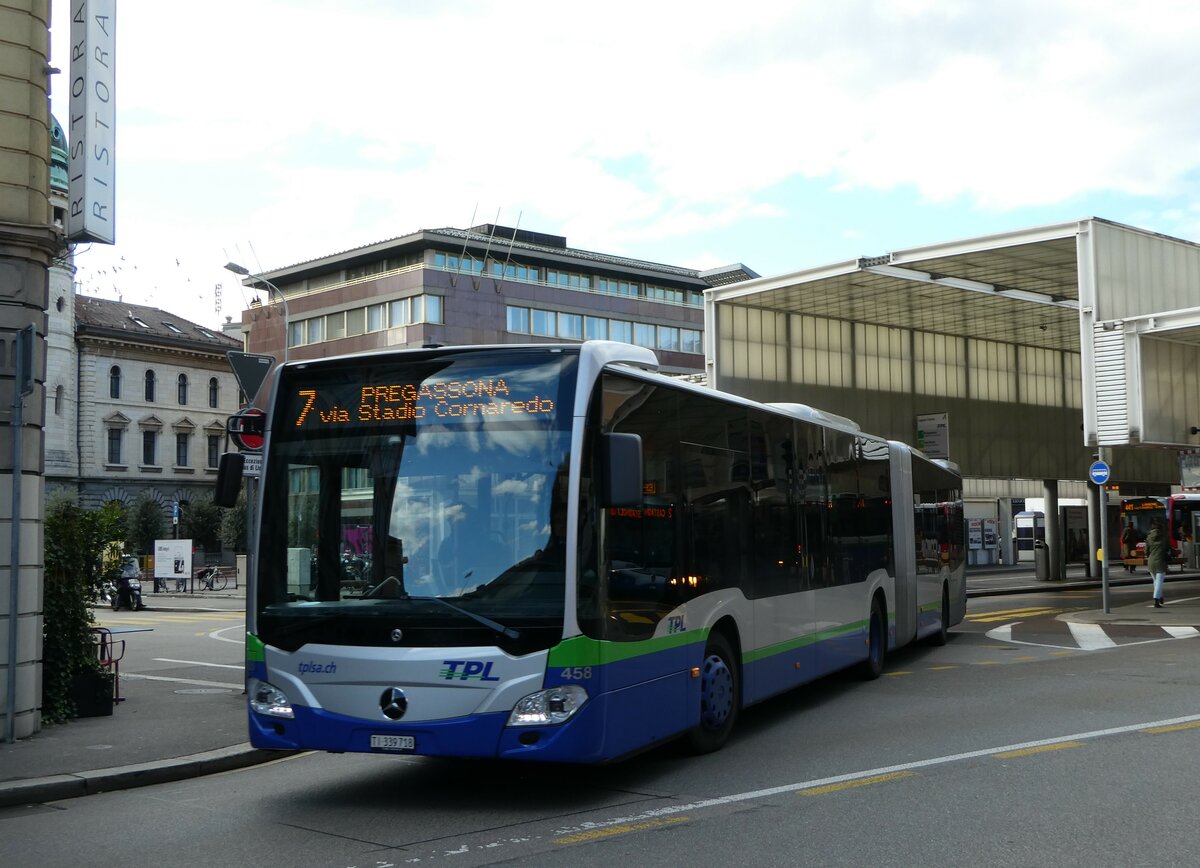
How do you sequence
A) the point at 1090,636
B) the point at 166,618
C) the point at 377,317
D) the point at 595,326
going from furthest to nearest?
the point at 595,326, the point at 377,317, the point at 166,618, the point at 1090,636

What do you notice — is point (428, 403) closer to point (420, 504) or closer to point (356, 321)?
point (420, 504)

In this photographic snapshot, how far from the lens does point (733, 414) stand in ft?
35.4

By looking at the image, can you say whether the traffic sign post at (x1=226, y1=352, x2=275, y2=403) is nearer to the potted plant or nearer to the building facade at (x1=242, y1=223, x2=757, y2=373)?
the potted plant

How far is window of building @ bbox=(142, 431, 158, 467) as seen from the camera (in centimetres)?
8581

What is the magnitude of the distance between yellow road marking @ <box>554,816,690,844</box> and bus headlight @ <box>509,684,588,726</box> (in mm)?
745

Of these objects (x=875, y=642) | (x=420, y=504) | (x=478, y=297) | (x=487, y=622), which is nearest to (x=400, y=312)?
(x=478, y=297)

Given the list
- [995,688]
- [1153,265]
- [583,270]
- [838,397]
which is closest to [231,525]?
[583,270]

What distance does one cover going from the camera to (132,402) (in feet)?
278

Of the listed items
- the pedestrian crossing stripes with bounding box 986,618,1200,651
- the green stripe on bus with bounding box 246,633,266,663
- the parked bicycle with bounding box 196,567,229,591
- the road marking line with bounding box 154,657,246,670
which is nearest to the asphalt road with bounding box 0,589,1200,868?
the green stripe on bus with bounding box 246,633,266,663

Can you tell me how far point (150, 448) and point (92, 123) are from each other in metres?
79.0

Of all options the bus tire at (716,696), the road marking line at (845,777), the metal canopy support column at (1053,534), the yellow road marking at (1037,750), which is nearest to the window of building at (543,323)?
the metal canopy support column at (1053,534)

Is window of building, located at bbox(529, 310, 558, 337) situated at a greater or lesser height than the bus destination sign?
greater

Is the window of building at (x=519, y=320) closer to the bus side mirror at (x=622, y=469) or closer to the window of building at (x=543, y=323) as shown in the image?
the window of building at (x=543, y=323)

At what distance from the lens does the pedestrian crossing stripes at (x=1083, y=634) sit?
19.6 m
